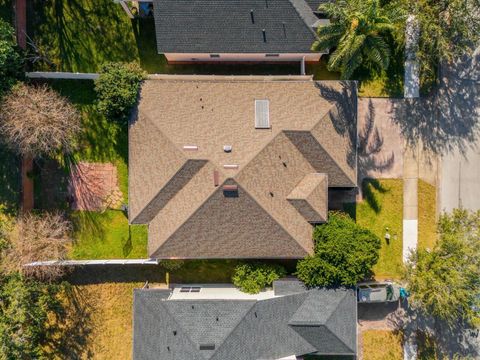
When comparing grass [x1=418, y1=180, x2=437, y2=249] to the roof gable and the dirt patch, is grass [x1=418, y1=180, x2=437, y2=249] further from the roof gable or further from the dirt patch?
the dirt patch

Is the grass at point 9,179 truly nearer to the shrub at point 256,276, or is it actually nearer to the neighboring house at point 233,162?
the neighboring house at point 233,162

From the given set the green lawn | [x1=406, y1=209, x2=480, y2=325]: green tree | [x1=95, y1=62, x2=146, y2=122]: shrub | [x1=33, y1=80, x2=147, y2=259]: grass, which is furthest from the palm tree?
[x1=33, y1=80, x2=147, y2=259]: grass

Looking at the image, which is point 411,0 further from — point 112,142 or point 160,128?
point 112,142

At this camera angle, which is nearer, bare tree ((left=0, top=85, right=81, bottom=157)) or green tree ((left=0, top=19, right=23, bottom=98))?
green tree ((left=0, top=19, right=23, bottom=98))

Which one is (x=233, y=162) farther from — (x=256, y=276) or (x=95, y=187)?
(x=95, y=187)

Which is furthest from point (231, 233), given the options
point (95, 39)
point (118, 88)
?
point (95, 39)

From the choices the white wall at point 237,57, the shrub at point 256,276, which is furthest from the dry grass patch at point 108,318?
the white wall at point 237,57
